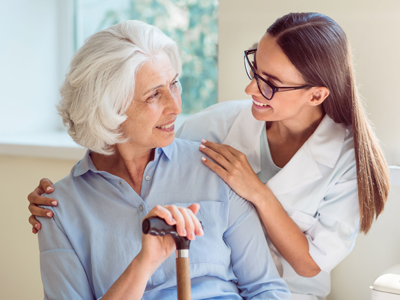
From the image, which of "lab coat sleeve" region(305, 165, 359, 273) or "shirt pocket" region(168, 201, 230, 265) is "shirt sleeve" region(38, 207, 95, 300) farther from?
"lab coat sleeve" region(305, 165, 359, 273)

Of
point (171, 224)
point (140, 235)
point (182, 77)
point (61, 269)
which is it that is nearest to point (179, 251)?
point (171, 224)

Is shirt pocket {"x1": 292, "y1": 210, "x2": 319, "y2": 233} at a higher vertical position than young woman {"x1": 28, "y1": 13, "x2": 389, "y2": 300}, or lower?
lower

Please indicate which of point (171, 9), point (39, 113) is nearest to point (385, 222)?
point (171, 9)

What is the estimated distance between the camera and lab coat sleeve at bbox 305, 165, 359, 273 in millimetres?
1389

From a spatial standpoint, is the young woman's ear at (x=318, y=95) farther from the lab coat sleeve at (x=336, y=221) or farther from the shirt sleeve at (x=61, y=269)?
the shirt sleeve at (x=61, y=269)

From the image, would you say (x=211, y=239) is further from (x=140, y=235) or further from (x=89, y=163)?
(x=89, y=163)

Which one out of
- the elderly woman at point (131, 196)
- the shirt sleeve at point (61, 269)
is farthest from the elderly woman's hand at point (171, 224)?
the shirt sleeve at point (61, 269)

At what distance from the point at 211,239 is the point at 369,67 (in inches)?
36.2

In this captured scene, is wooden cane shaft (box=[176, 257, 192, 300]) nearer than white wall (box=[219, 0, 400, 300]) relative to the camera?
Yes

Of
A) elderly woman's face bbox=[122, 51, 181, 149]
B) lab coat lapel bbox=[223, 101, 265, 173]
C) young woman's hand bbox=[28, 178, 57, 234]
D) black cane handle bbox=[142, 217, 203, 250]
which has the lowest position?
young woman's hand bbox=[28, 178, 57, 234]

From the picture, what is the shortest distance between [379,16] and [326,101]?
1.49ft

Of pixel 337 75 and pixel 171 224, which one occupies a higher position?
pixel 337 75

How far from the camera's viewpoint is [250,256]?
1.28 meters

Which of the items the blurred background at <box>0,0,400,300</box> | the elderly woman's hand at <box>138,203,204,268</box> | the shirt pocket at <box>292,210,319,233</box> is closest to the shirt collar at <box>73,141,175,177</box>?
the elderly woman's hand at <box>138,203,204,268</box>
